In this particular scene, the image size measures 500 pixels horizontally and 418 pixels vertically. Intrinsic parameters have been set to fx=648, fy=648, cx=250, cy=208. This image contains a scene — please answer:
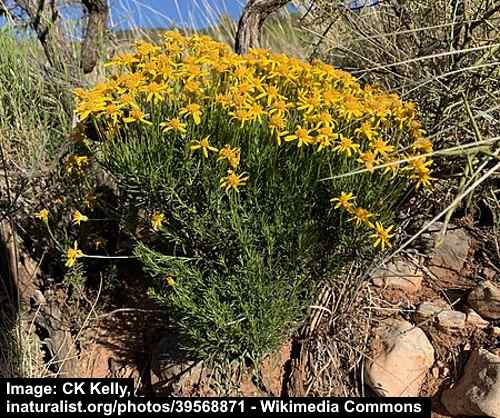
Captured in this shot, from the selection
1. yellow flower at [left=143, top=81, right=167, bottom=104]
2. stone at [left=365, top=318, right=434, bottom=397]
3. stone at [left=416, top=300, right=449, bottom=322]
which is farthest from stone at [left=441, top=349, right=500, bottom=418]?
yellow flower at [left=143, top=81, right=167, bottom=104]

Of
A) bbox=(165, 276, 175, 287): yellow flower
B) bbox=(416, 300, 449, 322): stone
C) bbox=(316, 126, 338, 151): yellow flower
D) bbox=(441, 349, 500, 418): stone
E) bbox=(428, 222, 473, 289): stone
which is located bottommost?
bbox=(441, 349, 500, 418): stone

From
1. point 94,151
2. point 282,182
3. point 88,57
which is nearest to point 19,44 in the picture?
point 88,57

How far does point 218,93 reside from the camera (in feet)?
6.91

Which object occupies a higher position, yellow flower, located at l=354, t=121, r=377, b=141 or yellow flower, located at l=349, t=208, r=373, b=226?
yellow flower, located at l=354, t=121, r=377, b=141

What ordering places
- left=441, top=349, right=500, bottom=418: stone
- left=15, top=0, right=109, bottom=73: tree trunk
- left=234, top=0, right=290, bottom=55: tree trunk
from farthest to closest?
left=15, top=0, right=109, bottom=73: tree trunk < left=234, top=0, right=290, bottom=55: tree trunk < left=441, top=349, right=500, bottom=418: stone

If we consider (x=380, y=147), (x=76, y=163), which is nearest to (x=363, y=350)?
(x=380, y=147)

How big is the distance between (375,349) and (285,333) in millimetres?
355

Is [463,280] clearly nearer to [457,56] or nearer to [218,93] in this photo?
[457,56]

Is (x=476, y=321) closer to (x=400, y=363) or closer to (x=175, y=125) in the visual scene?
(x=400, y=363)

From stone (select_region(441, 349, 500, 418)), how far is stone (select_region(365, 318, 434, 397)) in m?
0.12

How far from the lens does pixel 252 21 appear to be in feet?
10.3

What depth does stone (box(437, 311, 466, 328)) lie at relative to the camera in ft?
8.02

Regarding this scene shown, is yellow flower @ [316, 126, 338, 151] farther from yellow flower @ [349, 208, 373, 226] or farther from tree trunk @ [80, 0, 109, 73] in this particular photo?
tree trunk @ [80, 0, 109, 73]

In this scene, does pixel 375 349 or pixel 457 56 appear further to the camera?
pixel 457 56
